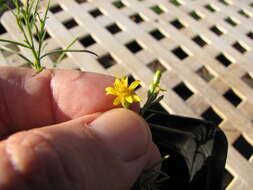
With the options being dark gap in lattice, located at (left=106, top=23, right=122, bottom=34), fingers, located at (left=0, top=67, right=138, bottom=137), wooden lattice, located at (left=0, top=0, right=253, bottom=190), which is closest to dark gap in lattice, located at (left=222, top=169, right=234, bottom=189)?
wooden lattice, located at (left=0, top=0, right=253, bottom=190)

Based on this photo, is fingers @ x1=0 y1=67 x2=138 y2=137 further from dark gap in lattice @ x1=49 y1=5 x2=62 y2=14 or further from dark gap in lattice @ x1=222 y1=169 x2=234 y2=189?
dark gap in lattice @ x1=49 y1=5 x2=62 y2=14

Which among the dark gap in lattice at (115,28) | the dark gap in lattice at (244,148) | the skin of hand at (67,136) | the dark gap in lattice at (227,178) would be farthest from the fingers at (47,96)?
the dark gap in lattice at (244,148)

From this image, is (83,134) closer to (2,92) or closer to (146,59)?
(2,92)

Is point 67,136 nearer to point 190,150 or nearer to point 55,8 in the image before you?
point 190,150

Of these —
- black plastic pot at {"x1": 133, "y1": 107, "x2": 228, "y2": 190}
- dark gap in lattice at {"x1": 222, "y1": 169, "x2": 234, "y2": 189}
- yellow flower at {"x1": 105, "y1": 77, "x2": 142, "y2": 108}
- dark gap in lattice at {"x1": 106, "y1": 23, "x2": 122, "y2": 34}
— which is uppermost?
yellow flower at {"x1": 105, "y1": 77, "x2": 142, "y2": 108}

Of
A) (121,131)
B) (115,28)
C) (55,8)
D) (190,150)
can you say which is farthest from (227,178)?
(55,8)

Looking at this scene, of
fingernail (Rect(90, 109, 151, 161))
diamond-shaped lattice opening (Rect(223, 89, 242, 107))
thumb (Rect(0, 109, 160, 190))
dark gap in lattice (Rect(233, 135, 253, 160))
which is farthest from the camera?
diamond-shaped lattice opening (Rect(223, 89, 242, 107))
